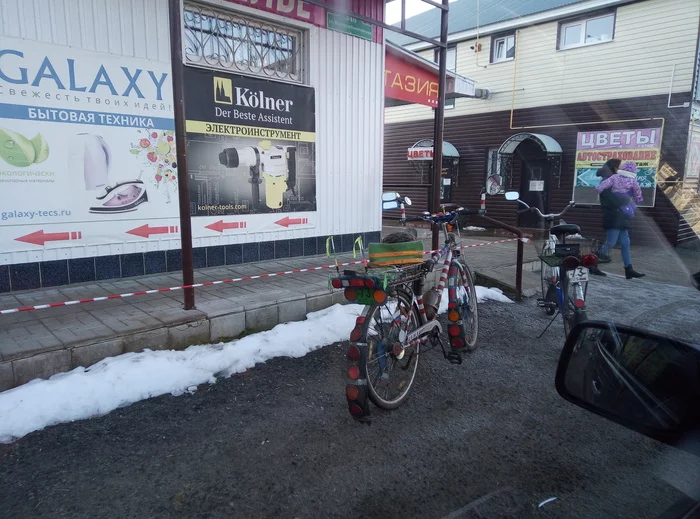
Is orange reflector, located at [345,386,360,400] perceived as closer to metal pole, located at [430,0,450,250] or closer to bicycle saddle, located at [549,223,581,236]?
bicycle saddle, located at [549,223,581,236]

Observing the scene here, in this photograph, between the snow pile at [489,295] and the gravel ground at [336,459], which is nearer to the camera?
the gravel ground at [336,459]

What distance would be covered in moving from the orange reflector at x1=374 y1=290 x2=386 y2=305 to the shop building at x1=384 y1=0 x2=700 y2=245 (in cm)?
712

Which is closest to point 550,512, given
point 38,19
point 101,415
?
point 101,415

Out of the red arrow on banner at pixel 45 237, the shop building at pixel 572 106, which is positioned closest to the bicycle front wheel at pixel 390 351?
the red arrow on banner at pixel 45 237

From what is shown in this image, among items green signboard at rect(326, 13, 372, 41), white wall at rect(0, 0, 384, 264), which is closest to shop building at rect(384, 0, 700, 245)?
white wall at rect(0, 0, 384, 264)

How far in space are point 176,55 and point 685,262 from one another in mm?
11416

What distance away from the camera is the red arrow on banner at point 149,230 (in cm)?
624

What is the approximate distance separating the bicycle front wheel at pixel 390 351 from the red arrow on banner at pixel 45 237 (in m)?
4.22

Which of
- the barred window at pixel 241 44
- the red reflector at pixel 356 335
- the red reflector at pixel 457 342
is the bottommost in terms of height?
the red reflector at pixel 457 342

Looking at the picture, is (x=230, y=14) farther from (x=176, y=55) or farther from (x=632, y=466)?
(x=632, y=466)

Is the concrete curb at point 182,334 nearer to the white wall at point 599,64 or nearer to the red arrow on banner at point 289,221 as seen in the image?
the red arrow on banner at point 289,221

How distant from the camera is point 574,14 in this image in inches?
531

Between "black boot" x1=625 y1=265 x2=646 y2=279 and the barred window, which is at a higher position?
the barred window

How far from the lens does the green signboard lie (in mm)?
5953
